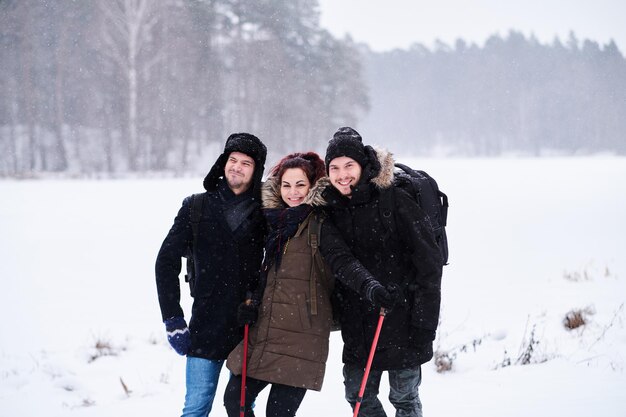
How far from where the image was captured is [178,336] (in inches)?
118

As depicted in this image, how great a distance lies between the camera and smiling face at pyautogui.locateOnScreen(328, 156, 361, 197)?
2961 mm

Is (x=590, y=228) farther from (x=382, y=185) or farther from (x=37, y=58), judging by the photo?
(x=37, y=58)

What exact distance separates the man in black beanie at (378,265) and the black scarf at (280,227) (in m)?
0.16

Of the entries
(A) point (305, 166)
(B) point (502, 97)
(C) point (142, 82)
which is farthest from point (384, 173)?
(B) point (502, 97)

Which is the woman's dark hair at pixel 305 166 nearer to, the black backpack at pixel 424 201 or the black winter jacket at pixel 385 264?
the black winter jacket at pixel 385 264

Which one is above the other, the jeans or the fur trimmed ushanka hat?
the fur trimmed ushanka hat

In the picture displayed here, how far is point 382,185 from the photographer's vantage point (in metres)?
2.89

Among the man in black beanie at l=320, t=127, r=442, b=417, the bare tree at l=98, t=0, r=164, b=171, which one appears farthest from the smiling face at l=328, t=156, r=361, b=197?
the bare tree at l=98, t=0, r=164, b=171

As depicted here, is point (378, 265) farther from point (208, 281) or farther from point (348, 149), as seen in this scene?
point (208, 281)

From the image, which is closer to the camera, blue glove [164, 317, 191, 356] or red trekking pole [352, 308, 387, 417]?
red trekking pole [352, 308, 387, 417]

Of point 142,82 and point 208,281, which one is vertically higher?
point 142,82

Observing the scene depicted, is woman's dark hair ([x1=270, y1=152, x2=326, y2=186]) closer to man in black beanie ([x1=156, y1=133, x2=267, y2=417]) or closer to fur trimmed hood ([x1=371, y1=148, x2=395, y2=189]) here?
man in black beanie ([x1=156, y1=133, x2=267, y2=417])

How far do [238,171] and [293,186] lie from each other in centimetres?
37

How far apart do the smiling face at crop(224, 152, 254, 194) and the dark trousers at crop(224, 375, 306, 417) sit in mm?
1158
